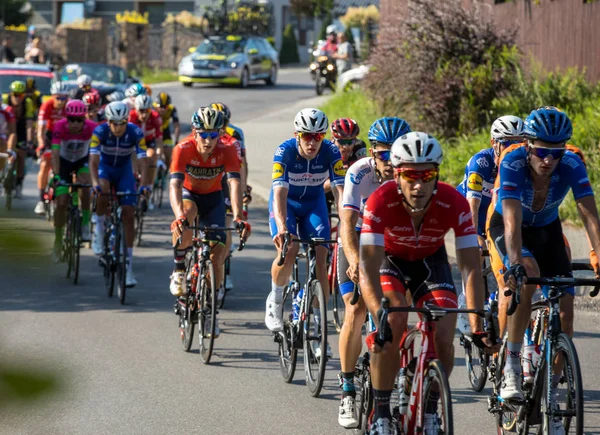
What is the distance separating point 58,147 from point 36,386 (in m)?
11.5

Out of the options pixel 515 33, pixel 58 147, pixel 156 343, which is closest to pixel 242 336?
pixel 156 343

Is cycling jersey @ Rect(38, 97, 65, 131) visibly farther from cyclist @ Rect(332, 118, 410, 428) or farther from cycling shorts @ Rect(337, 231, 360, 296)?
cyclist @ Rect(332, 118, 410, 428)

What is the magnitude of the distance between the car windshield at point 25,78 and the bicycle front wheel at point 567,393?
20263 millimetres

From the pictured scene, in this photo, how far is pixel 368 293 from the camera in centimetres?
459

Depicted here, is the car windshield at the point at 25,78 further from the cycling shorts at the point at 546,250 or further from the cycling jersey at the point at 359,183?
the cycling shorts at the point at 546,250

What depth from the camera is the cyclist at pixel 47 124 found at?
14727 millimetres

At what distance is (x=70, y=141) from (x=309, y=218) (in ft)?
17.8

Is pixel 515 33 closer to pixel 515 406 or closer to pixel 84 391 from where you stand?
pixel 515 406

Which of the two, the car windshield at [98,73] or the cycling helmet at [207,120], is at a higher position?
the cycling helmet at [207,120]

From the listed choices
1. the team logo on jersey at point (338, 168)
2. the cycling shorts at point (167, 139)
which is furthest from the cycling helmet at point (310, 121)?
the cycling shorts at point (167, 139)

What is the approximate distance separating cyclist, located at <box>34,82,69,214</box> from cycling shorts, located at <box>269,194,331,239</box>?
7203 millimetres

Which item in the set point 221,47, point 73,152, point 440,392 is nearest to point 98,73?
point 221,47

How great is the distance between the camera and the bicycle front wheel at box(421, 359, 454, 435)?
13.7 ft

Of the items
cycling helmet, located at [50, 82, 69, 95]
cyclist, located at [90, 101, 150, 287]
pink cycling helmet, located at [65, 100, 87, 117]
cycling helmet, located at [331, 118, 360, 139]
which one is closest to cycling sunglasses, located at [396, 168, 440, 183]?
cycling helmet, located at [331, 118, 360, 139]
